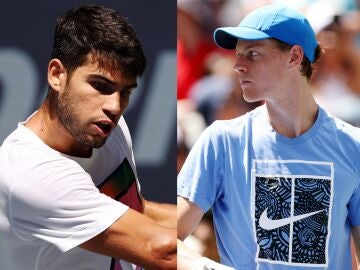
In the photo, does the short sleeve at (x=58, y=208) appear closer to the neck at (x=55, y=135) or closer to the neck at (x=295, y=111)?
the neck at (x=55, y=135)

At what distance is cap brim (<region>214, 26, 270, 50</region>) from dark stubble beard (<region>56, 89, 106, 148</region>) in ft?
2.14

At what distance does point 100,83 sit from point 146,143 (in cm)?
37

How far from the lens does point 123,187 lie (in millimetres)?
2986

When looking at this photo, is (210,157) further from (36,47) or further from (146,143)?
(36,47)

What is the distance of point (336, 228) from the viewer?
8.29ft

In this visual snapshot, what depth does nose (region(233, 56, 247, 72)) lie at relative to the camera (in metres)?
2.62

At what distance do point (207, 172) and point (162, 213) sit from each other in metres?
0.44

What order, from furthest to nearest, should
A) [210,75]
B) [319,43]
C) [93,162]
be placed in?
[93,162]
[210,75]
[319,43]

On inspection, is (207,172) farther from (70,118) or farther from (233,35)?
(70,118)

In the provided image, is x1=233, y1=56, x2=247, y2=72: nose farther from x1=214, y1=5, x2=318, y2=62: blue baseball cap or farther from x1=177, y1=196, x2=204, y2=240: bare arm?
x1=177, y1=196, x2=204, y2=240: bare arm

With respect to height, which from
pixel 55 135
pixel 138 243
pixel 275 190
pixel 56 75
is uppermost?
pixel 56 75

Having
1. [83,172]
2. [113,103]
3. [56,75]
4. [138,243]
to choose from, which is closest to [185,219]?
[138,243]

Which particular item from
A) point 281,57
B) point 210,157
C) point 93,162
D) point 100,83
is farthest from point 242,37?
point 93,162

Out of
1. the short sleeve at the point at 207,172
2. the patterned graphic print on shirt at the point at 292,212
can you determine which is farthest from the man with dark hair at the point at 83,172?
the patterned graphic print on shirt at the point at 292,212
